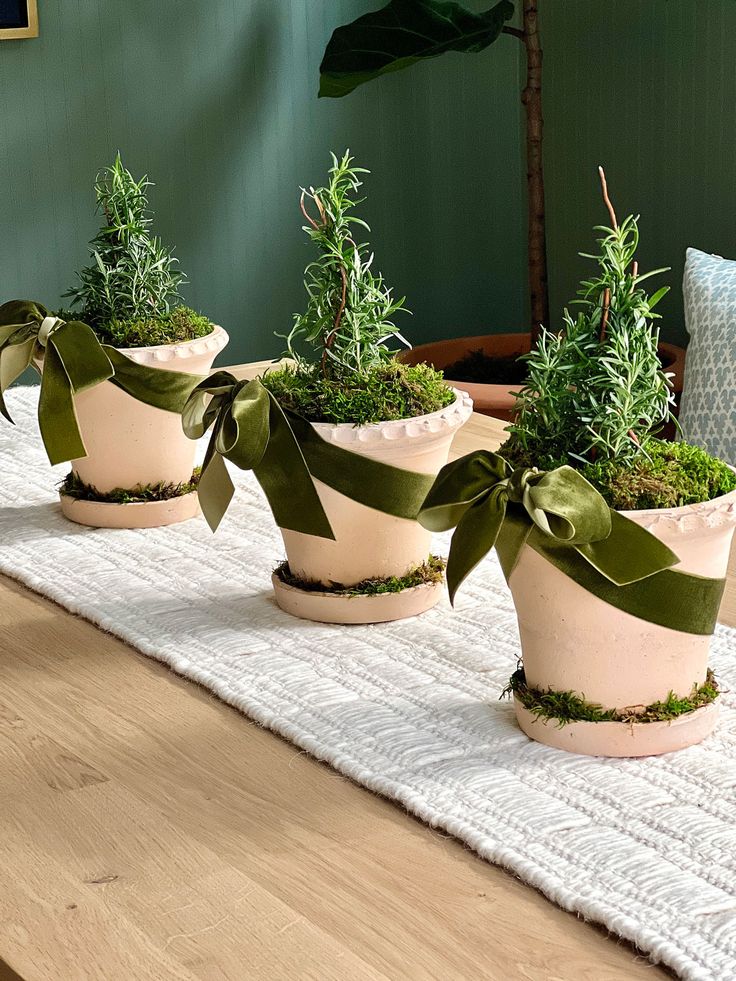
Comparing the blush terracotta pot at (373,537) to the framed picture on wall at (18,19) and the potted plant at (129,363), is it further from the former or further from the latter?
the framed picture on wall at (18,19)

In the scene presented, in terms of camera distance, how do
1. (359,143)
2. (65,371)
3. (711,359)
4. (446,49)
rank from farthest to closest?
(359,143) → (446,49) → (711,359) → (65,371)

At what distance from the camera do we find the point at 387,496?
2.89ft

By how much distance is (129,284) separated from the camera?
109 centimetres

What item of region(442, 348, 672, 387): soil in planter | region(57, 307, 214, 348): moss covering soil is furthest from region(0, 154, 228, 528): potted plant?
region(442, 348, 672, 387): soil in planter

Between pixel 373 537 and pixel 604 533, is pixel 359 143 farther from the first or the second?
pixel 604 533

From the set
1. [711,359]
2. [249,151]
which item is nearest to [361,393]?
[711,359]

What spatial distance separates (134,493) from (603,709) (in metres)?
0.57

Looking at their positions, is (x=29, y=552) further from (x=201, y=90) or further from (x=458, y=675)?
(x=201, y=90)

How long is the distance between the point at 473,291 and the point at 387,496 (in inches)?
114

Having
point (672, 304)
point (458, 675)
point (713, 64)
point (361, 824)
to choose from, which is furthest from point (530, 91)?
point (361, 824)

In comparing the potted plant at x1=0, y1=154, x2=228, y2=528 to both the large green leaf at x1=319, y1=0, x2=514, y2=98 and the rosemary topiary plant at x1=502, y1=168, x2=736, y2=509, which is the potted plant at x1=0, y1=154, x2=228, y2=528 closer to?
the rosemary topiary plant at x1=502, y1=168, x2=736, y2=509

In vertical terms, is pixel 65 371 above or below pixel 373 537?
above

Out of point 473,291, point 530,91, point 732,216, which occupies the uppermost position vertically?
point 530,91

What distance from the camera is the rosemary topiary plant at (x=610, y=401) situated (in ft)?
2.31
